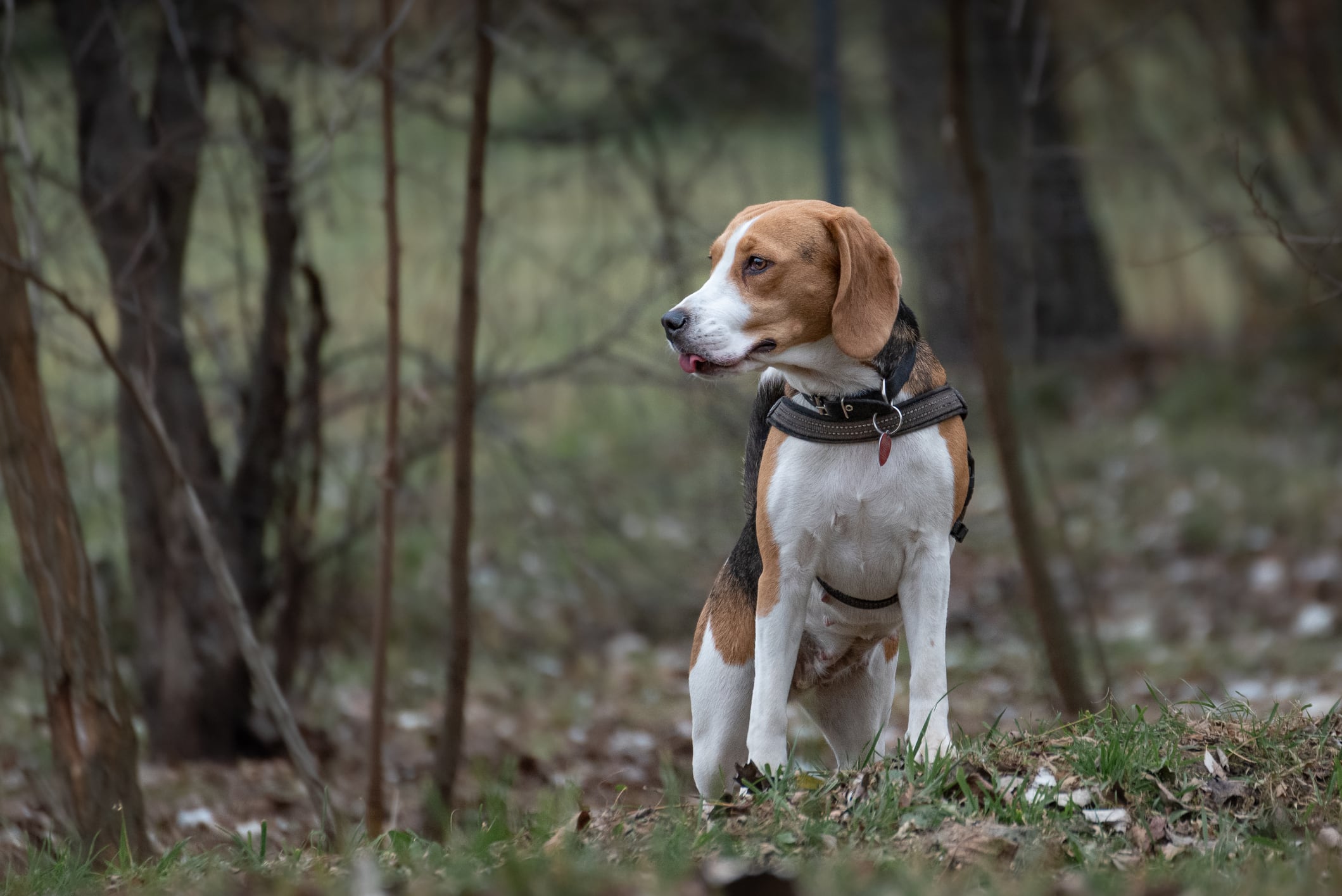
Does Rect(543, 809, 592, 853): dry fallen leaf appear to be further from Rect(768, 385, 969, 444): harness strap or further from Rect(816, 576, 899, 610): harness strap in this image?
Rect(768, 385, 969, 444): harness strap

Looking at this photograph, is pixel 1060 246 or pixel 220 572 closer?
pixel 220 572

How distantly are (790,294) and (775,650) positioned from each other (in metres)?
0.84

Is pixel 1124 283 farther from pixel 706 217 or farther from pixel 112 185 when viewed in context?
pixel 112 185

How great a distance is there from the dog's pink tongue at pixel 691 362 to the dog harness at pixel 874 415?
327mm

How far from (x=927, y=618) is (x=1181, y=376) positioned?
29.5 feet

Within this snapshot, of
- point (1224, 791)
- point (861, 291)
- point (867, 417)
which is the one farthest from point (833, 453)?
point (1224, 791)

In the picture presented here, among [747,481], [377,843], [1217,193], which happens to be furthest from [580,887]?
[1217,193]

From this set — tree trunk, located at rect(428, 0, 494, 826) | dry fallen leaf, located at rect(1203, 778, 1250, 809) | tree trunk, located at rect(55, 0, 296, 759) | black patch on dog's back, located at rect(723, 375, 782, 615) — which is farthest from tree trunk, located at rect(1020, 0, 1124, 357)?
dry fallen leaf, located at rect(1203, 778, 1250, 809)

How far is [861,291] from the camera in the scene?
10.5 ft

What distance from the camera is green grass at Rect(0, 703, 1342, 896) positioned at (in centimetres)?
265

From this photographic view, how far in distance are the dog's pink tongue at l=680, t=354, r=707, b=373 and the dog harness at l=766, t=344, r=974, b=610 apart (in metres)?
0.33

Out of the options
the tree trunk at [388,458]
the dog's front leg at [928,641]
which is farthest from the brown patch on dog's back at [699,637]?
the tree trunk at [388,458]

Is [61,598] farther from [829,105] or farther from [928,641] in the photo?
[829,105]

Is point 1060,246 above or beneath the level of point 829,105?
beneath
